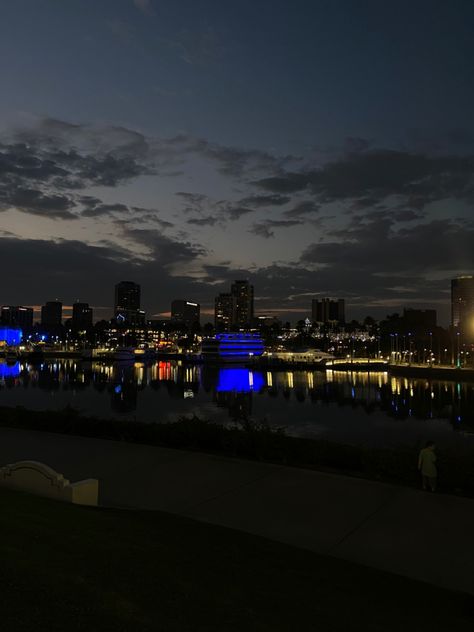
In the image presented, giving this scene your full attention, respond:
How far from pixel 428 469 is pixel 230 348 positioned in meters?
144

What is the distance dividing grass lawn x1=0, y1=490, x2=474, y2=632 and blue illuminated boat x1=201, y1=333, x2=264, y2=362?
143073mm

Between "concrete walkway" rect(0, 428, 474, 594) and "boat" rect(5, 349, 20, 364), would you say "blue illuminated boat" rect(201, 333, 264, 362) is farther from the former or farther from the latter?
"concrete walkway" rect(0, 428, 474, 594)

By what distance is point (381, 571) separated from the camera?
6.61 m

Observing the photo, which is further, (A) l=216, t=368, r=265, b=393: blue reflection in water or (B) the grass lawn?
(A) l=216, t=368, r=265, b=393: blue reflection in water

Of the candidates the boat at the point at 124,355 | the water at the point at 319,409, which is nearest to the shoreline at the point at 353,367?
the boat at the point at 124,355

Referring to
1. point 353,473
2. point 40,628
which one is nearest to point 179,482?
point 353,473

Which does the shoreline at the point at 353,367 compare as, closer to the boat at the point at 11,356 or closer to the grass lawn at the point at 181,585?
the boat at the point at 11,356

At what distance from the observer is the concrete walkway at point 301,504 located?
7.21m

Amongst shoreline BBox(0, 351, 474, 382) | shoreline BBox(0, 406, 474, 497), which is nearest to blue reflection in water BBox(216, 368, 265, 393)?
shoreline BBox(0, 351, 474, 382)

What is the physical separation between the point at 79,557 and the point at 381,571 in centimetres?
367

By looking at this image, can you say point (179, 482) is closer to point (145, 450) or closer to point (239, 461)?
point (239, 461)

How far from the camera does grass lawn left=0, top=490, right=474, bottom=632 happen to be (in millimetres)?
4359

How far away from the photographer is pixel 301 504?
919 centimetres

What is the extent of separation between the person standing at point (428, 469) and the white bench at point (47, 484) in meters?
6.00
